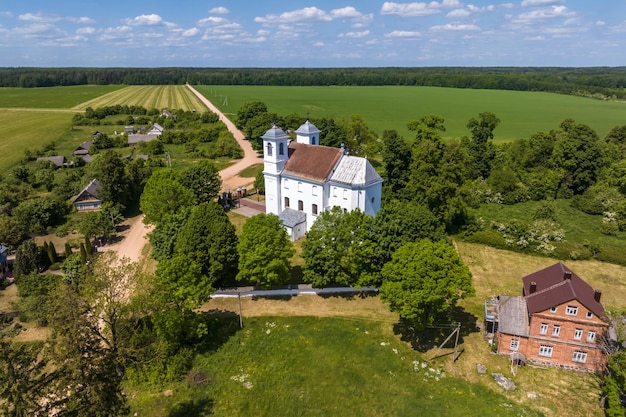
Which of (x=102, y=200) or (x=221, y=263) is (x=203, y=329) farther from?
(x=102, y=200)

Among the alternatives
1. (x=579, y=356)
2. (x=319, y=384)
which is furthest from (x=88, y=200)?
(x=579, y=356)

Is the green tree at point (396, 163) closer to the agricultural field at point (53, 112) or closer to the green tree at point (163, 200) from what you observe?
the green tree at point (163, 200)

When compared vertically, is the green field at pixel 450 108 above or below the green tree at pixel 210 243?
above

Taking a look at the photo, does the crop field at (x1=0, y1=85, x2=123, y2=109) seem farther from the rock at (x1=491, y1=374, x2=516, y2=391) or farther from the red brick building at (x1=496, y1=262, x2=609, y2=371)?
the rock at (x1=491, y1=374, x2=516, y2=391)

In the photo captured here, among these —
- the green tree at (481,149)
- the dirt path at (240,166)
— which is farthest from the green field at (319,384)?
the green tree at (481,149)

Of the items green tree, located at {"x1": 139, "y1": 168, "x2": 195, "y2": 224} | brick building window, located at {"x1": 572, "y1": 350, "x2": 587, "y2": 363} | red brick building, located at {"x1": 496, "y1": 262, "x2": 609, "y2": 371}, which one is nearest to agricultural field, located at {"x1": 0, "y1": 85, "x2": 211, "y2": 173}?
green tree, located at {"x1": 139, "y1": 168, "x2": 195, "y2": 224}

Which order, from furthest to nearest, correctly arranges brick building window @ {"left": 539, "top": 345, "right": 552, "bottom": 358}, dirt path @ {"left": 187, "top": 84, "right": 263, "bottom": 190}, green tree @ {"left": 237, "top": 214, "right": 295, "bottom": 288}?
dirt path @ {"left": 187, "top": 84, "right": 263, "bottom": 190} < green tree @ {"left": 237, "top": 214, "right": 295, "bottom": 288} < brick building window @ {"left": 539, "top": 345, "right": 552, "bottom": 358}

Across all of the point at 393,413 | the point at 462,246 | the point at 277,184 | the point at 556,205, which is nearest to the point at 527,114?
the point at 556,205
